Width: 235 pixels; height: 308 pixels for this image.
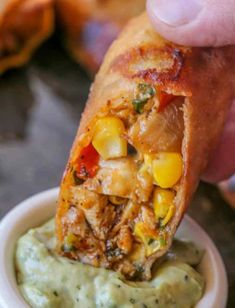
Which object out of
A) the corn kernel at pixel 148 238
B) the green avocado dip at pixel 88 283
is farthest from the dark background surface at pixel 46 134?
the corn kernel at pixel 148 238

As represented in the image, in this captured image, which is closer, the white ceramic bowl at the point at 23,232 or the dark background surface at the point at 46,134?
the white ceramic bowl at the point at 23,232

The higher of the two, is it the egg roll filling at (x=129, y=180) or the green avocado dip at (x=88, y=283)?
the egg roll filling at (x=129, y=180)

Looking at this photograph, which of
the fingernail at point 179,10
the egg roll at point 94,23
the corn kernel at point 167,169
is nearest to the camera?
the corn kernel at point 167,169

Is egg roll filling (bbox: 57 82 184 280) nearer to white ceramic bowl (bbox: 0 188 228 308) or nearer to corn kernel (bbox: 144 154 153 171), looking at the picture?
corn kernel (bbox: 144 154 153 171)

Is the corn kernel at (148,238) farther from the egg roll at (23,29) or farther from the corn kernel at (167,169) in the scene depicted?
the egg roll at (23,29)

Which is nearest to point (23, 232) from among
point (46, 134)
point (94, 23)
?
point (46, 134)

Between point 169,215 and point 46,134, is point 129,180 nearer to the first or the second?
point 169,215

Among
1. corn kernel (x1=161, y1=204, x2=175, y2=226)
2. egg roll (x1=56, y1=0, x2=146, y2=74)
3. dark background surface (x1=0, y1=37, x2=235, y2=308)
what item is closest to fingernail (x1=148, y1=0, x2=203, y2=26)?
corn kernel (x1=161, y1=204, x2=175, y2=226)
